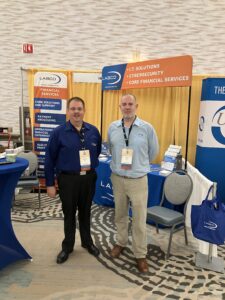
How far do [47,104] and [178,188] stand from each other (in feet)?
9.49

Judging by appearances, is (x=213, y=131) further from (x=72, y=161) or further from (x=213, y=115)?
(x=72, y=161)

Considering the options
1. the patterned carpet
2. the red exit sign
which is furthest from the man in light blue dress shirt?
the red exit sign

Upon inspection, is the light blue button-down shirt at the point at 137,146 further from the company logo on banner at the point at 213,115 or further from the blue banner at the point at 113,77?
the blue banner at the point at 113,77

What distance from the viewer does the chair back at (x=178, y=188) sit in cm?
307

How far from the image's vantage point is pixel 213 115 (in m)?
4.05

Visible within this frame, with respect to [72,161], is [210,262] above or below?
below

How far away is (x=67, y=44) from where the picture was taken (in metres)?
5.39

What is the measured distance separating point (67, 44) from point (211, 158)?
3.43 m

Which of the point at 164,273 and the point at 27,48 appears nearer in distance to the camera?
the point at 164,273

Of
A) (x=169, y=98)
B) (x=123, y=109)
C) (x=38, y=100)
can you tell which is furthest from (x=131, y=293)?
(x=38, y=100)

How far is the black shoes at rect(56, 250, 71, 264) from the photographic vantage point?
9.00ft

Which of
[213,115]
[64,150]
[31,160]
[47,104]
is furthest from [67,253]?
[47,104]

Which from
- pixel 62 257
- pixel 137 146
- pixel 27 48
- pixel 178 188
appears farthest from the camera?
pixel 27 48

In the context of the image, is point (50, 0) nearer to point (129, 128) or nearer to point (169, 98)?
point (169, 98)
